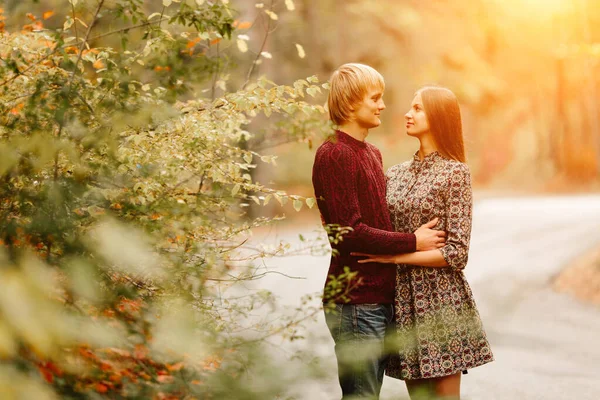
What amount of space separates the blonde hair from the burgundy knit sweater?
105 millimetres

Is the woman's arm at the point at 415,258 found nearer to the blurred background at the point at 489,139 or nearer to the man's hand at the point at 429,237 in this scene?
the man's hand at the point at 429,237

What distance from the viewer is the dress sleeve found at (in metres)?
3.60

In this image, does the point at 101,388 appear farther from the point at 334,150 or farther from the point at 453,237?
the point at 453,237

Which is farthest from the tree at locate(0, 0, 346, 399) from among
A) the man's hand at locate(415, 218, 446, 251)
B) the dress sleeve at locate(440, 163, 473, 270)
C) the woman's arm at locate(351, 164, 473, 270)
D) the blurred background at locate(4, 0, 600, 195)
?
the blurred background at locate(4, 0, 600, 195)

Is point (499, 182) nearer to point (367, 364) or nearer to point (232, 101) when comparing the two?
point (232, 101)

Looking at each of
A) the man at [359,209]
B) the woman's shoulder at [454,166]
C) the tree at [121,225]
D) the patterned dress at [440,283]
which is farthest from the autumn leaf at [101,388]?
the woman's shoulder at [454,166]

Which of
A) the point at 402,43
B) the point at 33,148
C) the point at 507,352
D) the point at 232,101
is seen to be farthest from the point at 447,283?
the point at 402,43

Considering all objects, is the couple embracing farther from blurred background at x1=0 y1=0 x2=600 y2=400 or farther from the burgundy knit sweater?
blurred background at x1=0 y1=0 x2=600 y2=400

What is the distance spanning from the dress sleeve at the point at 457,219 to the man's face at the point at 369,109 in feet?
1.44

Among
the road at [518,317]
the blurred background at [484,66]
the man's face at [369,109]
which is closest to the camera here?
the road at [518,317]

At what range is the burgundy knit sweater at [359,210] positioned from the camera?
3459mm

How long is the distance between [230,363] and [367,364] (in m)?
0.34

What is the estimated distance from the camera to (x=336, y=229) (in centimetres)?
342

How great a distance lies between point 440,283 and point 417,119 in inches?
29.8
